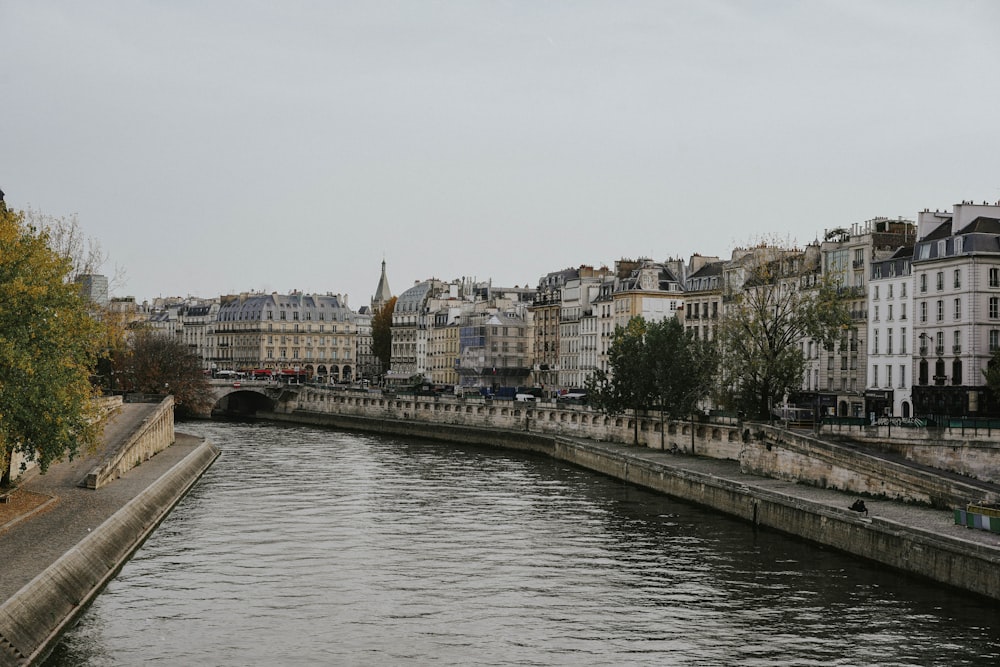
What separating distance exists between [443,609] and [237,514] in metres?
20.9

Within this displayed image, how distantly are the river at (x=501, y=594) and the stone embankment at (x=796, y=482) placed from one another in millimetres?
786

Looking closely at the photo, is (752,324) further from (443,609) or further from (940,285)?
(443,609)

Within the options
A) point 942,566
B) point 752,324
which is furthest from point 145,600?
point 752,324

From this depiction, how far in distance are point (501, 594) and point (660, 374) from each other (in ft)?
131

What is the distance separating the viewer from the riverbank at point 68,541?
29031mm

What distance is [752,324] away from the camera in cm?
7062

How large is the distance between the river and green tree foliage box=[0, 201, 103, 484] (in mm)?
5100

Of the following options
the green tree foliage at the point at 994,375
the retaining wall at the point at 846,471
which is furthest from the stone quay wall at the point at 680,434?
the green tree foliage at the point at 994,375

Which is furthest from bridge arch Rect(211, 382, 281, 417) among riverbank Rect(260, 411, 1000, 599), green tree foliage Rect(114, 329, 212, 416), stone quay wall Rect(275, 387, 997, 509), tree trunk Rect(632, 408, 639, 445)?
tree trunk Rect(632, 408, 639, 445)

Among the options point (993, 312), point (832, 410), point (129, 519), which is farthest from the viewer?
point (832, 410)

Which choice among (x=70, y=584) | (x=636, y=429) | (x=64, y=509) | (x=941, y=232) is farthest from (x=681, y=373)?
(x=70, y=584)

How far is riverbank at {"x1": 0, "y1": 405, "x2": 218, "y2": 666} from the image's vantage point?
2903cm

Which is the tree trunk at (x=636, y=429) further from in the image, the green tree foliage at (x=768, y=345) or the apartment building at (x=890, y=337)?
the apartment building at (x=890, y=337)

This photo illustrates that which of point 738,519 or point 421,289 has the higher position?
point 421,289
